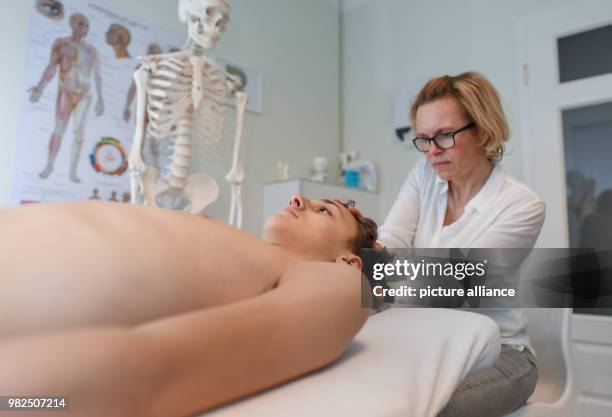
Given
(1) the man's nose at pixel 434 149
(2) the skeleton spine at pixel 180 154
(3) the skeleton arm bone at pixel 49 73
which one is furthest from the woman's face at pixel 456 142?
(3) the skeleton arm bone at pixel 49 73

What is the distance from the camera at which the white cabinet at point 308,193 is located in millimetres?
2736

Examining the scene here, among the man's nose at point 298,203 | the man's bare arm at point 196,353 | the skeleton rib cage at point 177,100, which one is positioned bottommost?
the man's bare arm at point 196,353

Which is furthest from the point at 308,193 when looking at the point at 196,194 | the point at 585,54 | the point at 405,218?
the point at 585,54

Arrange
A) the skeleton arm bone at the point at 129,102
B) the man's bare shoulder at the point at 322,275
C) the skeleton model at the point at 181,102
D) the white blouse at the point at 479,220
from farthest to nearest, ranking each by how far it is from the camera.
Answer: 1. the skeleton arm bone at the point at 129,102
2. the skeleton model at the point at 181,102
3. the white blouse at the point at 479,220
4. the man's bare shoulder at the point at 322,275

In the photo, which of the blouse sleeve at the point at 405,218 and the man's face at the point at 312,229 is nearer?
the man's face at the point at 312,229

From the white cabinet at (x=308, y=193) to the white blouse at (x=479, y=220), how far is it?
1.18 m

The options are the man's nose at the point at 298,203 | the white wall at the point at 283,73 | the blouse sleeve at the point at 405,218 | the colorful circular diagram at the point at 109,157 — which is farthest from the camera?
the white wall at the point at 283,73

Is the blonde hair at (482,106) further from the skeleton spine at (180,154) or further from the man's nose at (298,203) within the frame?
the skeleton spine at (180,154)

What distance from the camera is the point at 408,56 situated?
10.9 feet

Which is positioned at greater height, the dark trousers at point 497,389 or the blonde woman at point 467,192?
the blonde woman at point 467,192

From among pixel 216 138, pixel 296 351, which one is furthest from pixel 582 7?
pixel 296 351

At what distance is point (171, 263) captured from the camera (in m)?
0.53

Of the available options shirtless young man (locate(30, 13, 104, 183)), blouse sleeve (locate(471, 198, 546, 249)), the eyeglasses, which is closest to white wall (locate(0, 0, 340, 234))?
shirtless young man (locate(30, 13, 104, 183))

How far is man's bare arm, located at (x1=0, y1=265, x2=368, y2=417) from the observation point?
15.3 inches
